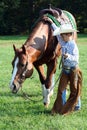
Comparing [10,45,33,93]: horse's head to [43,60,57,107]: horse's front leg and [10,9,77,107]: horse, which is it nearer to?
[10,9,77,107]: horse

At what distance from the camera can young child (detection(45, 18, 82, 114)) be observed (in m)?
6.28

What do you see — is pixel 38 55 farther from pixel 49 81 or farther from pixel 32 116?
pixel 32 116

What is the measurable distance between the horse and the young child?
→ 0.48 meters

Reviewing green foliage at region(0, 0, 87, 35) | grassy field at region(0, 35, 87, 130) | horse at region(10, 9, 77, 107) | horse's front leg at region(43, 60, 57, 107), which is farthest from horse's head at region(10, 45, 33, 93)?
green foliage at region(0, 0, 87, 35)

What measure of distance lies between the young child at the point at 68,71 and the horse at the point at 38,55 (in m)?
0.48

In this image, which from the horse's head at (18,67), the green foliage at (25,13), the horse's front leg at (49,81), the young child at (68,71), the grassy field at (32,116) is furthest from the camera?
the green foliage at (25,13)

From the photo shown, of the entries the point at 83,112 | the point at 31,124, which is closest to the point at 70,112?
the point at 83,112

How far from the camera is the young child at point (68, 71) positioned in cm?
628

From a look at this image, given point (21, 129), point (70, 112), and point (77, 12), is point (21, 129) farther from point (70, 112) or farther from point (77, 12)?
point (77, 12)

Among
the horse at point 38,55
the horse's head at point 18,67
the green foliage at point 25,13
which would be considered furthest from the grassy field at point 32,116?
the green foliage at point 25,13

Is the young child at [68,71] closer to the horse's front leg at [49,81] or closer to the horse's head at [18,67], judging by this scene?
the horse's head at [18,67]

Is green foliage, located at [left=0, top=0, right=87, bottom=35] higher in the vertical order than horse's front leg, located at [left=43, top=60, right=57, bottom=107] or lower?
lower

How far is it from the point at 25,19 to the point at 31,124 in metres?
37.1

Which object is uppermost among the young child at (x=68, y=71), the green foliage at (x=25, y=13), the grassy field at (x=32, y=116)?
the young child at (x=68, y=71)
